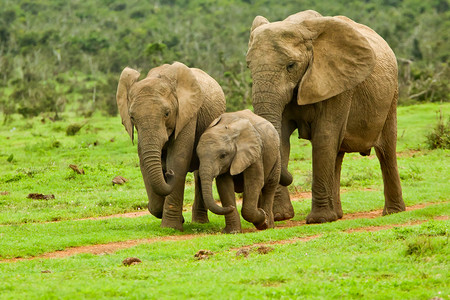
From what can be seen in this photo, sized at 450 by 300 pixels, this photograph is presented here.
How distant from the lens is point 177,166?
406 inches

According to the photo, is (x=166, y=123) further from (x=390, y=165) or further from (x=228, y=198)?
(x=390, y=165)

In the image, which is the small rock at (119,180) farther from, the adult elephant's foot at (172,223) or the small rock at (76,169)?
the adult elephant's foot at (172,223)

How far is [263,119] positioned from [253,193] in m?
1.00

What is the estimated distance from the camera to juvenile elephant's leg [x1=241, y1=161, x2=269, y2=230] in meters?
10.2

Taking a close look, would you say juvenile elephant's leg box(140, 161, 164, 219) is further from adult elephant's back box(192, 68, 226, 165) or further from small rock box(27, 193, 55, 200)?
small rock box(27, 193, 55, 200)

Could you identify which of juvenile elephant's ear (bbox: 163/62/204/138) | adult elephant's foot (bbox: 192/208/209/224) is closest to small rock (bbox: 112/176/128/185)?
adult elephant's foot (bbox: 192/208/209/224)

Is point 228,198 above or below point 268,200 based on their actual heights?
above

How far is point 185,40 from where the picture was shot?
55062mm

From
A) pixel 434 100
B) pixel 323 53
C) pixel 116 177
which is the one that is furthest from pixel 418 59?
pixel 323 53

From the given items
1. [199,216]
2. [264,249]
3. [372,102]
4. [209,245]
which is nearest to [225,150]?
[209,245]

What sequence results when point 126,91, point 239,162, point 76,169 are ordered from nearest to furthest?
point 239,162
point 126,91
point 76,169

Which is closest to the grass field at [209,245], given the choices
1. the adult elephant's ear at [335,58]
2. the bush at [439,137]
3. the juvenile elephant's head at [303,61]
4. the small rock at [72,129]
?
the bush at [439,137]

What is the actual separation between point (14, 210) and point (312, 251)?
20.1ft

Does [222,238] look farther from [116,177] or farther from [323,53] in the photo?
[116,177]
